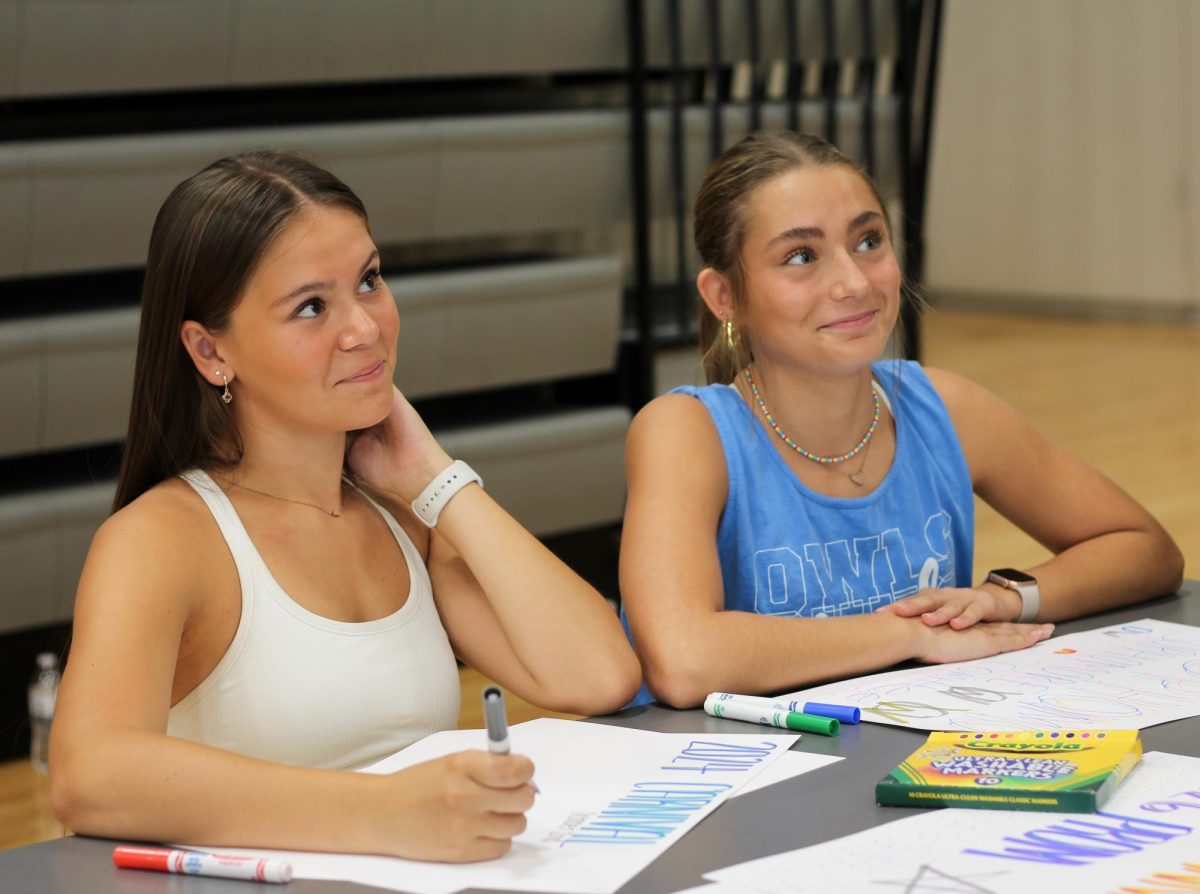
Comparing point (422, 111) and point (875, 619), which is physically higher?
point (422, 111)

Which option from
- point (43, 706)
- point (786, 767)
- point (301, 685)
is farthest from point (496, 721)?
point (43, 706)

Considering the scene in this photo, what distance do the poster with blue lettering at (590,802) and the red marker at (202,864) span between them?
0.03 metres

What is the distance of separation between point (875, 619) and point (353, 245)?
25.8 inches

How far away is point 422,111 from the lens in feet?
12.7

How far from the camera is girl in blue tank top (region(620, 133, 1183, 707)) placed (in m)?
1.79

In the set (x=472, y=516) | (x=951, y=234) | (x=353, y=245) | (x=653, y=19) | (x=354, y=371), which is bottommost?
(x=951, y=234)

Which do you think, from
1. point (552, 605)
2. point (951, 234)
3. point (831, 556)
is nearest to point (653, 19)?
point (831, 556)

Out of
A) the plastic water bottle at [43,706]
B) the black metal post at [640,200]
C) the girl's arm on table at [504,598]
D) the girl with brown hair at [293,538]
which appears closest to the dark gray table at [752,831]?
the girl with brown hair at [293,538]

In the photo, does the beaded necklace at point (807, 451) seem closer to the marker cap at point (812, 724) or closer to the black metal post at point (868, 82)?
the marker cap at point (812, 724)

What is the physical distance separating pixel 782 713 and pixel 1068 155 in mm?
6916

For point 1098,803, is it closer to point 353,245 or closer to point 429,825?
point 429,825

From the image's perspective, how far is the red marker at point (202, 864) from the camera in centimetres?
118

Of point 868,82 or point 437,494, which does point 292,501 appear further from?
point 868,82

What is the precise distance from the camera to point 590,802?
4.33ft
